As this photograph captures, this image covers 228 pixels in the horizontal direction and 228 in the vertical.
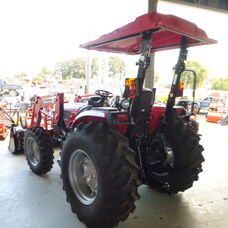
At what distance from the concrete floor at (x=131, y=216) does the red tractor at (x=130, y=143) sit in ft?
0.60

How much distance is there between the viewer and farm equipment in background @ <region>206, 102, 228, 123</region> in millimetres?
8445

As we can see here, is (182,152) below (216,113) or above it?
above

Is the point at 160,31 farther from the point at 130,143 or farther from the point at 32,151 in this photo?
the point at 32,151

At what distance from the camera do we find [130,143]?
7.79 ft

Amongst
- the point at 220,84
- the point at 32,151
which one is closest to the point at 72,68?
the point at 32,151

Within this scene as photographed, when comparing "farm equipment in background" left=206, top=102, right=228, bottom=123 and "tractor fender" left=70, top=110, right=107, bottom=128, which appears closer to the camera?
"tractor fender" left=70, top=110, right=107, bottom=128

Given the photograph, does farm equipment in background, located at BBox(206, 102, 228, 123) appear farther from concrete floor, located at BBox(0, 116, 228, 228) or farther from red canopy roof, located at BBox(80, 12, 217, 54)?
red canopy roof, located at BBox(80, 12, 217, 54)

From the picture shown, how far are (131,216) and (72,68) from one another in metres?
11.6

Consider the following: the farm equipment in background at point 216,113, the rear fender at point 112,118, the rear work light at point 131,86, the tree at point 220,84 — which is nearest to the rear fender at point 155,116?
the rear fender at point 112,118

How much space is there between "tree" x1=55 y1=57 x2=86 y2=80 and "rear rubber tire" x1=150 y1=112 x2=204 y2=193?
10.6 metres

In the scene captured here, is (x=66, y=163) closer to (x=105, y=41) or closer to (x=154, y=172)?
(x=154, y=172)

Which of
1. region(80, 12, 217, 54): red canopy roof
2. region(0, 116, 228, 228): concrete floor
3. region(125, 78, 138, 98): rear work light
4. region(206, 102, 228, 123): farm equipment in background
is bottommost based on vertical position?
region(0, 116, 228, 228): concrete floor

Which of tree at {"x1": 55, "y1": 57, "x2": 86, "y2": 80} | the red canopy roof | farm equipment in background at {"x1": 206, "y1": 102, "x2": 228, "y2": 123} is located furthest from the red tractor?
tree at {"x1": 55, "y1": 57, "x2": 86, "y2": 80}

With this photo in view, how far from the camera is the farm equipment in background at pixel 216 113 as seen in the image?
845 centimetres
